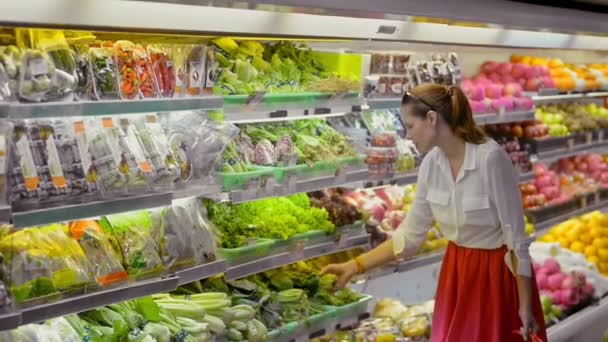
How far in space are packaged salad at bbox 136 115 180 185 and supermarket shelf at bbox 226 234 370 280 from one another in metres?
0.59

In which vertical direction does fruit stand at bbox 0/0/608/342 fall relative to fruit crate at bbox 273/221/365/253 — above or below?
above

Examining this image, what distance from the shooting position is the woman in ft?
13.8

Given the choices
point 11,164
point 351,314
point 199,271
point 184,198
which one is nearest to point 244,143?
point 184,198

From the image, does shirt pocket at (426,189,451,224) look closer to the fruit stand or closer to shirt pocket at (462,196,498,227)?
shirt pocket at (462,196,498,227)

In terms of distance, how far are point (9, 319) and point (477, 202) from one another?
2.23 m

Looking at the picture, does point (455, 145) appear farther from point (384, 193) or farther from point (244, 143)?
point (384, 193)

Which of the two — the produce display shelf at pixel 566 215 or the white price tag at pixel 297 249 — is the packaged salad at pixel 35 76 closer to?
the white price tag at pixel 297 249

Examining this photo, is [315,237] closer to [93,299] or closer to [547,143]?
[93,299]

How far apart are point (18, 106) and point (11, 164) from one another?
0.62 ft

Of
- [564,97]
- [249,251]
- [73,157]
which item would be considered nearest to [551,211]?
[564,97]

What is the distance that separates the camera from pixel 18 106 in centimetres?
290

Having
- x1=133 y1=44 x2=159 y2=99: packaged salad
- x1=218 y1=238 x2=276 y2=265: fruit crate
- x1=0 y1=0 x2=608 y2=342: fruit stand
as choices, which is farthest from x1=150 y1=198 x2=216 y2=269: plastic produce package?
x1=133 y1=44 x2=159 y2=99: packaged salad

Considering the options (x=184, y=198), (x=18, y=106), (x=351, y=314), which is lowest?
(x=351, y=314)

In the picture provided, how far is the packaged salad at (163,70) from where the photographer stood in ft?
11.6
